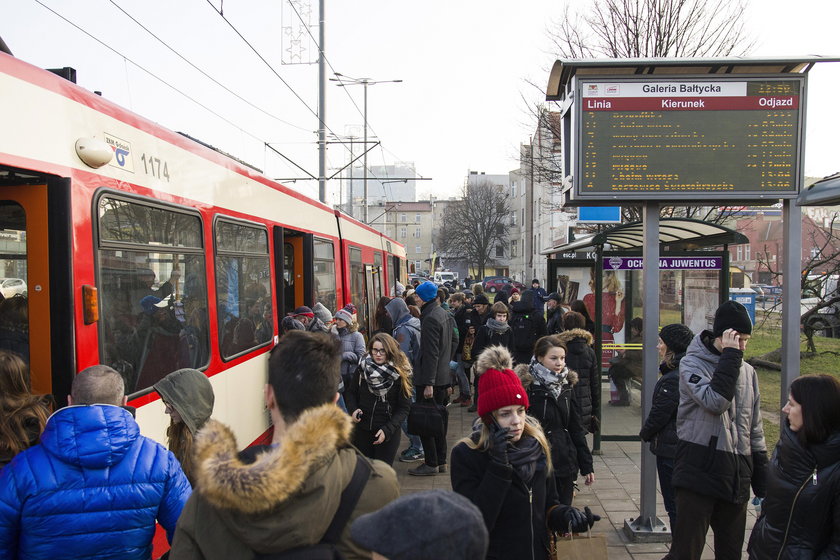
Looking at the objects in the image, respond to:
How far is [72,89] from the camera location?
141 inches

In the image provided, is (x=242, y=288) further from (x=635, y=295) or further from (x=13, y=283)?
(x=635, y=295)

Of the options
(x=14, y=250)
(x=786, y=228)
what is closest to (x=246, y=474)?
(x=14, y=250)

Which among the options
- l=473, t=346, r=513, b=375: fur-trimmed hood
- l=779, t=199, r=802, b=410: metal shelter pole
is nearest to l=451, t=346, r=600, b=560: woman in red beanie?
l=473, t=346, r=513, b=375: fur-trimmed hood

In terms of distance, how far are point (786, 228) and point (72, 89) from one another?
509 centimetres

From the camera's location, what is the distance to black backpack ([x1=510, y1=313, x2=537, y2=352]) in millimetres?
9094

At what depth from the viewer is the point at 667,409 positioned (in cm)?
454

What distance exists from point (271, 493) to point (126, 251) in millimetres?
2940

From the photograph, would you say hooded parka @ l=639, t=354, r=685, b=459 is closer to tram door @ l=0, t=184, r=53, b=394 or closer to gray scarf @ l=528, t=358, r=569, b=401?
gray scarf @ l=528, t=358, r=569, b=401

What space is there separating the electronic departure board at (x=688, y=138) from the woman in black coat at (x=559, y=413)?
151cm

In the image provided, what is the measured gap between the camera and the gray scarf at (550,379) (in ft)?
14.1

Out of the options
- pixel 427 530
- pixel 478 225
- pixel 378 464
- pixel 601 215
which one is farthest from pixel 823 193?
pixel 478 225

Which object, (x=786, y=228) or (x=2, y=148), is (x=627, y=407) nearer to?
(x=786, y=228)

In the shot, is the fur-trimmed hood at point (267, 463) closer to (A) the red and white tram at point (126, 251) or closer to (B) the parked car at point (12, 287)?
(A) the red and white tram at point (126, 251)

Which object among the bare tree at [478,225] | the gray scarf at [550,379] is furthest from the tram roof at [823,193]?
the bare tree at [478,225]
